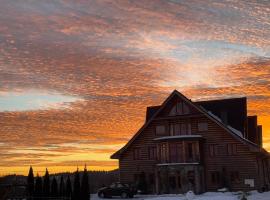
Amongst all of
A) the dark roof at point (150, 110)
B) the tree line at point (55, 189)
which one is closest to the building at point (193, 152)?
the dark roof at point (150, 110)

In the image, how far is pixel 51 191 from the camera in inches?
1594

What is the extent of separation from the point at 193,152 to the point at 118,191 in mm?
9919

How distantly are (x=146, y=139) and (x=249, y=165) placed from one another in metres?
12.7

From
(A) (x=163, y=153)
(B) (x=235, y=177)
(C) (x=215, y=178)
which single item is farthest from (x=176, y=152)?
(B) (x=235, y=177)

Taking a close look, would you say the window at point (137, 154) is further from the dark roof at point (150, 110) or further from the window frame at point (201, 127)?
the window frame at point (201, 127)

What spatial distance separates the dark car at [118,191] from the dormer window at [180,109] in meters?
10.9

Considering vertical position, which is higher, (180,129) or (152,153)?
(180,129)

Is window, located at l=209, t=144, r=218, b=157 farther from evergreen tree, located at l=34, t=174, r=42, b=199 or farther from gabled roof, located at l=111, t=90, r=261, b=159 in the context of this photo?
evergreen tree, located at l=34, t=174, r=42, b=199

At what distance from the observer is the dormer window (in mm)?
58344

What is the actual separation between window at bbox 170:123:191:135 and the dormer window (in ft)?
4.63

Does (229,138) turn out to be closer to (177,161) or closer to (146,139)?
(177,161)

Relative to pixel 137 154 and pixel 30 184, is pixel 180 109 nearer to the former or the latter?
pixel 137 154

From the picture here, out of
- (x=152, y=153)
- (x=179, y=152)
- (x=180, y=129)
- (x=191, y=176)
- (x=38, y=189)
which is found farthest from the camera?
(x=152, y=153)

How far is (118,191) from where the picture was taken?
52.6 meters
